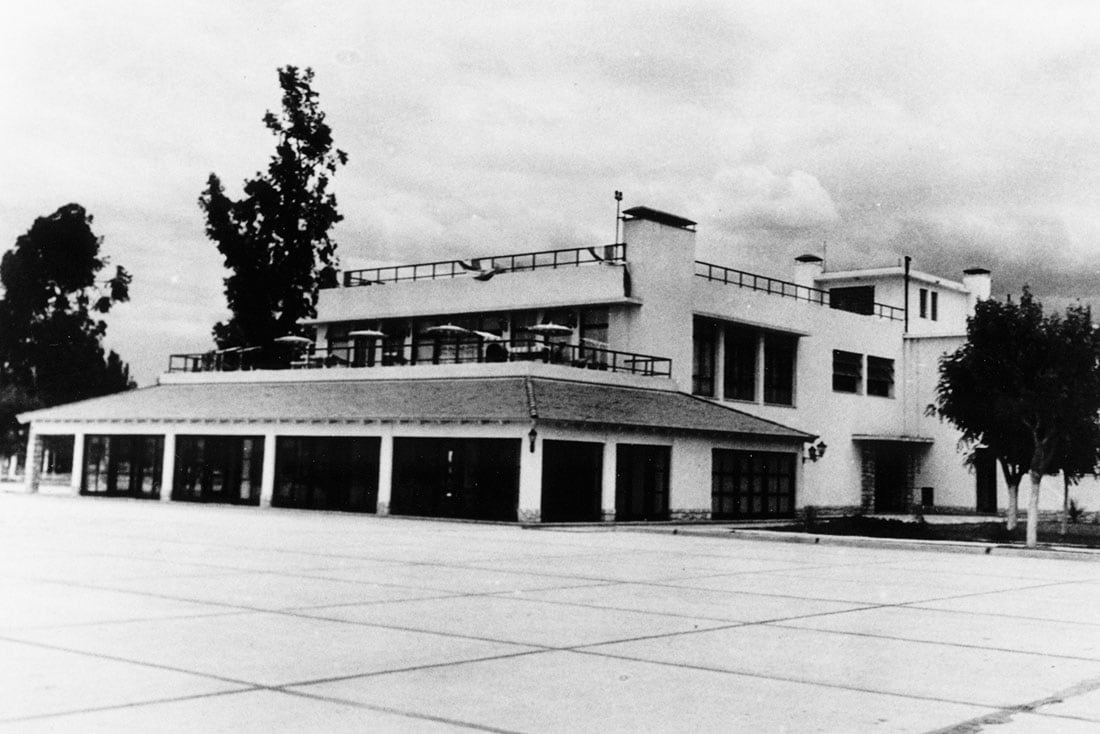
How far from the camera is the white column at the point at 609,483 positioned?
33.4m

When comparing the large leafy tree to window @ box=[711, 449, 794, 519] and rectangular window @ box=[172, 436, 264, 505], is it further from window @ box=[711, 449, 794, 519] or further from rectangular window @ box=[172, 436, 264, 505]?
window @ box=[711, 449, 794, 519]

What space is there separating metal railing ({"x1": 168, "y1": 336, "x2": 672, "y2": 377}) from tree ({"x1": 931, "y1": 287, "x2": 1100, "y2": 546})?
10557 mm

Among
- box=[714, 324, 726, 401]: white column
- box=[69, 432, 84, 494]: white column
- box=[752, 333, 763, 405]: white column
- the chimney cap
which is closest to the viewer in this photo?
the chimney cap

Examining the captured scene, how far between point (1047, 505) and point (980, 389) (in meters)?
18.6

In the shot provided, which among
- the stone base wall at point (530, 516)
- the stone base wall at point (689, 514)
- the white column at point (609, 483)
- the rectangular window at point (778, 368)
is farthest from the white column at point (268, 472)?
the rectangular window at point (778, 368)

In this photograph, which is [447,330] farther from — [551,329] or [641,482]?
[641,482]

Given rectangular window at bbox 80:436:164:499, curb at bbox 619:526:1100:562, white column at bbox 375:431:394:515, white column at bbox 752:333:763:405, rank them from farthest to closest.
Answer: white column at bbox 752:333:763:405 → rectangular window at bbox 80:436:164:499 → white column at bbox 375:431:394:515 → curb at bbox 619:526:1100:562

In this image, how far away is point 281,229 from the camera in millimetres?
58969

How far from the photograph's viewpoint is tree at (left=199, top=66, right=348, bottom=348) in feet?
189

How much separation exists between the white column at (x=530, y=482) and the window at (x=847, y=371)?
69.7 ft

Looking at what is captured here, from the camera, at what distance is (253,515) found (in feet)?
106

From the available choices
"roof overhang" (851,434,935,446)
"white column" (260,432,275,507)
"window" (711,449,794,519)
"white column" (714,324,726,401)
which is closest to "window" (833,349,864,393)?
"roof overhang" (851,434,935,446)

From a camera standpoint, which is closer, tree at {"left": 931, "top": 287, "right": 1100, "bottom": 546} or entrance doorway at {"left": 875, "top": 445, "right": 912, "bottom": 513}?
tree at {"left": 931, "top": 287, "right": 1100, "bottom": 546}

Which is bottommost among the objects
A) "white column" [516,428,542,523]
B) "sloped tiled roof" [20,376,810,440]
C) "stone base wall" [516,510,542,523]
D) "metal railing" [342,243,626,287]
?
"stone base wall" [516,510,542,523]
